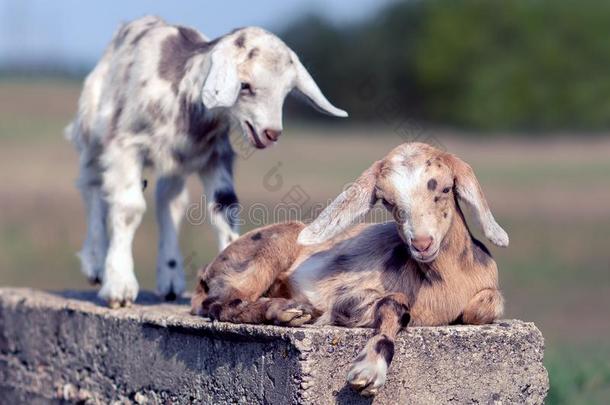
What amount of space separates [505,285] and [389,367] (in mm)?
14542

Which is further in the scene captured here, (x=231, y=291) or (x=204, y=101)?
(x=204, y=101)

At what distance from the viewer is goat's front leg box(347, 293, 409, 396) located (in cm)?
524

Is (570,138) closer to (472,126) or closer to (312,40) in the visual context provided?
(472,126)

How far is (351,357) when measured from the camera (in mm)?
5488

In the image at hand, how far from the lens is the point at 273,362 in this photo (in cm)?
558

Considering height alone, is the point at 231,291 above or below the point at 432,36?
below

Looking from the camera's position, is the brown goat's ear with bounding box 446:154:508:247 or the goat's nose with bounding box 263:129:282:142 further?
the goat's nose with bounding box 263:129:282:142

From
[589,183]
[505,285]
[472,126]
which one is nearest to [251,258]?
[505,285]

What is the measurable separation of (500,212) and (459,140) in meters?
22.2

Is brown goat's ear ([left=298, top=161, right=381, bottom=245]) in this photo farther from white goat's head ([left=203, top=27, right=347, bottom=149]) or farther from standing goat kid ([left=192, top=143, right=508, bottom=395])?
white goat's head ([left=203, top=27, right=347, bottom=149])

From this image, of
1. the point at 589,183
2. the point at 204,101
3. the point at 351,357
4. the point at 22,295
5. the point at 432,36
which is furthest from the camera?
the point at 432,36

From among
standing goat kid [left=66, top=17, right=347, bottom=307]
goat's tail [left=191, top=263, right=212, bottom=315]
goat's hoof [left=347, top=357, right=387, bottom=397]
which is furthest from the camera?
standing goat kid [left=66, top=17, right=347, bottom=307]

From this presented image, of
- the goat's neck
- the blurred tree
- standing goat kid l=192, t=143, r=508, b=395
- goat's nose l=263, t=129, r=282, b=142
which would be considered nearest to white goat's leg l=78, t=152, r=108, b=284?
the goat's neck

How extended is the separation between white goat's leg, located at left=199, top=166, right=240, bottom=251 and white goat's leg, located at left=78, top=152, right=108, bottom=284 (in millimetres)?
975
